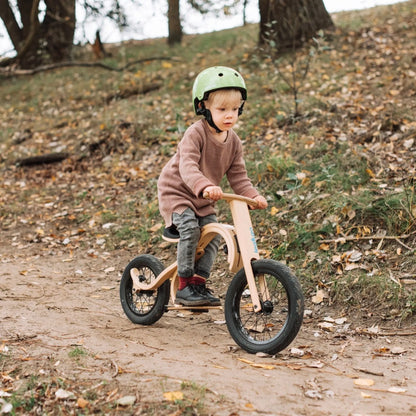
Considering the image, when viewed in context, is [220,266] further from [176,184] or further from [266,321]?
[176,184]

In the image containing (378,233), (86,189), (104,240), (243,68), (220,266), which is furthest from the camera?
(243,68)

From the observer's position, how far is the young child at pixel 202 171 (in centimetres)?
349

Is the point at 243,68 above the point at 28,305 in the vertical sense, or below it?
above

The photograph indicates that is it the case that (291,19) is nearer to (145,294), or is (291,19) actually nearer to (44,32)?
(145,294)

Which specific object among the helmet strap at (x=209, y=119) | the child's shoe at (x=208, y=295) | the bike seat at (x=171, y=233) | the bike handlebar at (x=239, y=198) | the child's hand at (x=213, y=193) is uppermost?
the helmet strap at (x=209, y=119)

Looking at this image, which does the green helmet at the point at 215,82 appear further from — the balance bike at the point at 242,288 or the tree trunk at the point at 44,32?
the tree trunk at the point at 44,32

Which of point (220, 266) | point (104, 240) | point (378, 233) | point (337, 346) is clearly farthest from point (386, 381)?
point (104, 240)

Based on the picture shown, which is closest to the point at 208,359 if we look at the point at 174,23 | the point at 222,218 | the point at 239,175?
the point at 239,175

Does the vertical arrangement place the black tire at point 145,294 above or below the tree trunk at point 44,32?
below

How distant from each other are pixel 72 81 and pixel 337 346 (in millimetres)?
10594

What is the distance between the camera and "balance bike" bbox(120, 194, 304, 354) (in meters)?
3.14

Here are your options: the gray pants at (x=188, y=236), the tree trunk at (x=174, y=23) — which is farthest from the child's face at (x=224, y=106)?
the tree trunk at (x=174, y=23)

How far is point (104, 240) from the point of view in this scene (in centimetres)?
649

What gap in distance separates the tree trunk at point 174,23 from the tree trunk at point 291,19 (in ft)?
10.8
